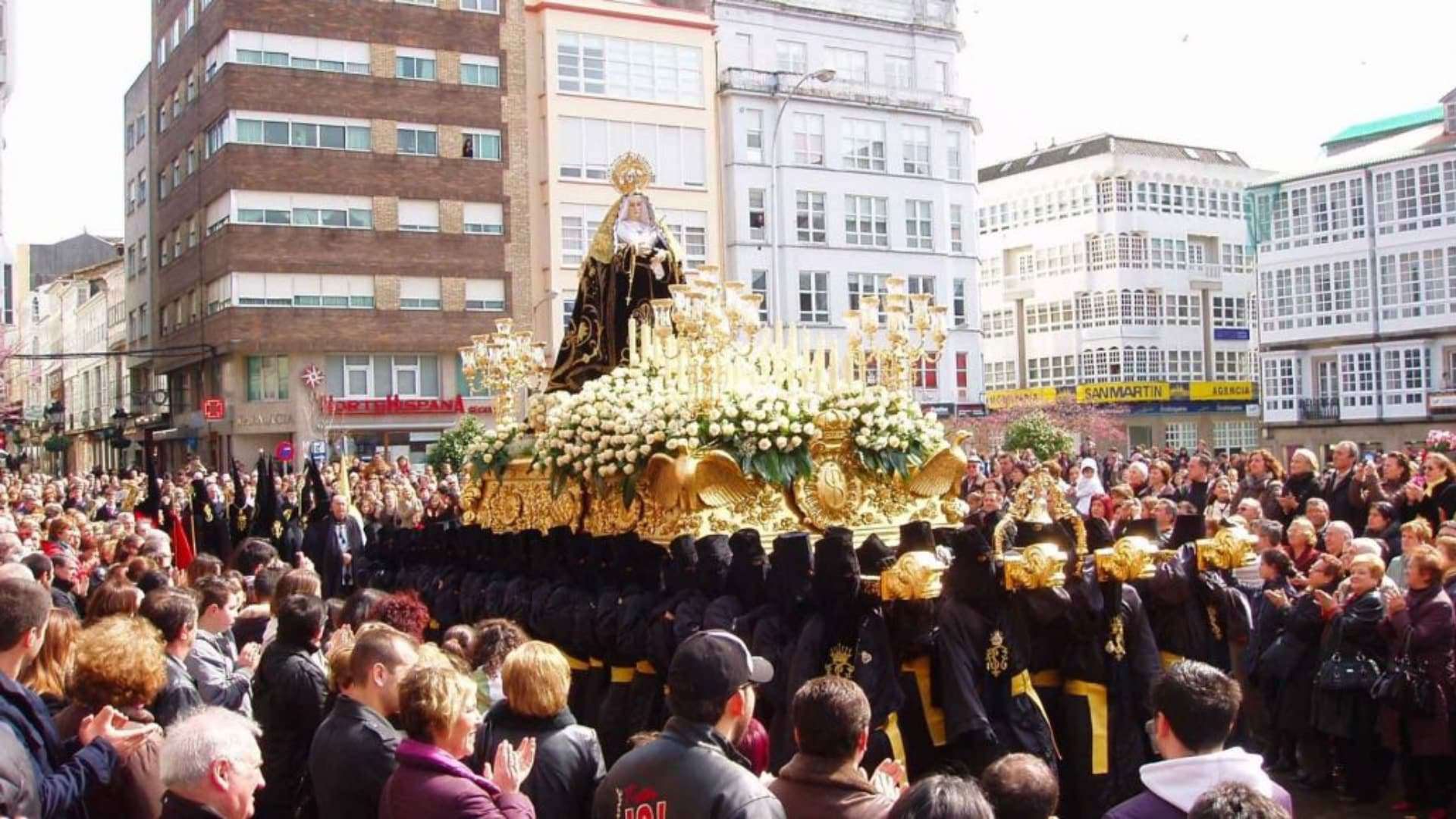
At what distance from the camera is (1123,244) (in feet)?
197

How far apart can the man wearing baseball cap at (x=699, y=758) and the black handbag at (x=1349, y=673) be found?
584 cm

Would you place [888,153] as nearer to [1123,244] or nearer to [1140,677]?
[1123,244]

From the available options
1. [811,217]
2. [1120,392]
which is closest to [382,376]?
[811,217]

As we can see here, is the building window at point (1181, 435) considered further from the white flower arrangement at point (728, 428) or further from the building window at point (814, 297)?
the white flower arrangement at point (728, 428)

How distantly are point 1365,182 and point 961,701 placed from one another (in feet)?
154

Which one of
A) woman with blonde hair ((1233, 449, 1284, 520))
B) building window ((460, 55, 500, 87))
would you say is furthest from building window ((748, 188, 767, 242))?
woman with blonde hair ((1233, 449, 1284, 520))

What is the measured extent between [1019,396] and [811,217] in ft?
61.3

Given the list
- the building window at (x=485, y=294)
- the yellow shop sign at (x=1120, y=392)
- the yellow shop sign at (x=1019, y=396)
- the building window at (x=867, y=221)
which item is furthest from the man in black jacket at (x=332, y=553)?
the yellow shop sign at (x=1120, y=392)

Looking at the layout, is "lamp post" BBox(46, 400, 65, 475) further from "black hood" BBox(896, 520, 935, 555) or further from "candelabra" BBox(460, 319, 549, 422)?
"black hood" BBox(896, 520, 935, 555)

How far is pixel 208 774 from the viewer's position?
4266 millimetres

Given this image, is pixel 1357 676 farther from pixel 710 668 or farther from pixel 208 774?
pixel 208 774

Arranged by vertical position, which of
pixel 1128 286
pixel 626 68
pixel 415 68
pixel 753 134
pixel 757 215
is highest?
pixel 626 68

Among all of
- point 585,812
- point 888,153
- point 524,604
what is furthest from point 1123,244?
point 585,812

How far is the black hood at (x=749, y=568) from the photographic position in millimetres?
8469
